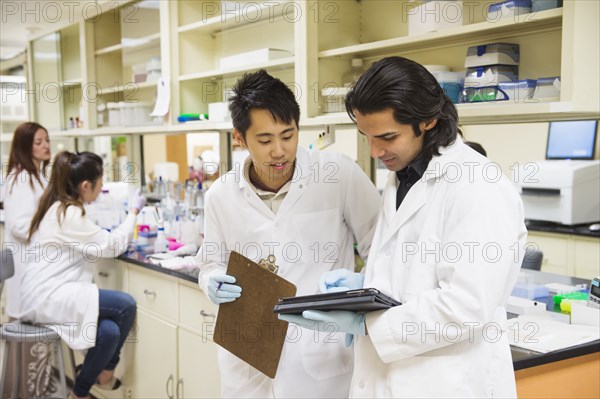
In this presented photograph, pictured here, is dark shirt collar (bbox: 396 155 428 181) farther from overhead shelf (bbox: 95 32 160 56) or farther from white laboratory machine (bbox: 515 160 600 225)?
white laboratory machine (bbox: 515 160 600 225)

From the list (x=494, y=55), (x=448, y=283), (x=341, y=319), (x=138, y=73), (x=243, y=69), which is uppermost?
(x=138, y=73)

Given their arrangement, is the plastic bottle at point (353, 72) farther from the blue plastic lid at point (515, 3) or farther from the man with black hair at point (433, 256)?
the man with black hair at point (433, 256)

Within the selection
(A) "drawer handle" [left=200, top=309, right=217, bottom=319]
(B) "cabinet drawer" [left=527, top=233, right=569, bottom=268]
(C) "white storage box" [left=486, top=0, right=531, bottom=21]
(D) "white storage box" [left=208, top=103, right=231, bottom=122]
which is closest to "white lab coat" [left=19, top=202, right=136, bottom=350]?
(A) "drawer handle" [left=200, top=309, right=217, bottom=319]

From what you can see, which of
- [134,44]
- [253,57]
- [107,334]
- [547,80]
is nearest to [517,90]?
[547,80]

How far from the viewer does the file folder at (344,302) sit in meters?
1.25

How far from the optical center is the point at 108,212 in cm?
376

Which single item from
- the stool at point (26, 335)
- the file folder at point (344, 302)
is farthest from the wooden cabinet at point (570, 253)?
the file folder at point (344, 302)

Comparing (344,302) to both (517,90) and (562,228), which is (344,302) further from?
(562,228)

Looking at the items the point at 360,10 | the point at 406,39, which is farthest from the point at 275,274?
the point at 360,10

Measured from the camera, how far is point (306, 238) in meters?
1.81

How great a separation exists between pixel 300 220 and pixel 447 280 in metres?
0.66

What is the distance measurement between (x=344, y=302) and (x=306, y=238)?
1.73ft

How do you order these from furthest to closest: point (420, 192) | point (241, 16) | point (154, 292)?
point (241, 16)
point (154, 292)
point (420, 192)

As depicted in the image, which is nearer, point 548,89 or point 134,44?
point 548,89
